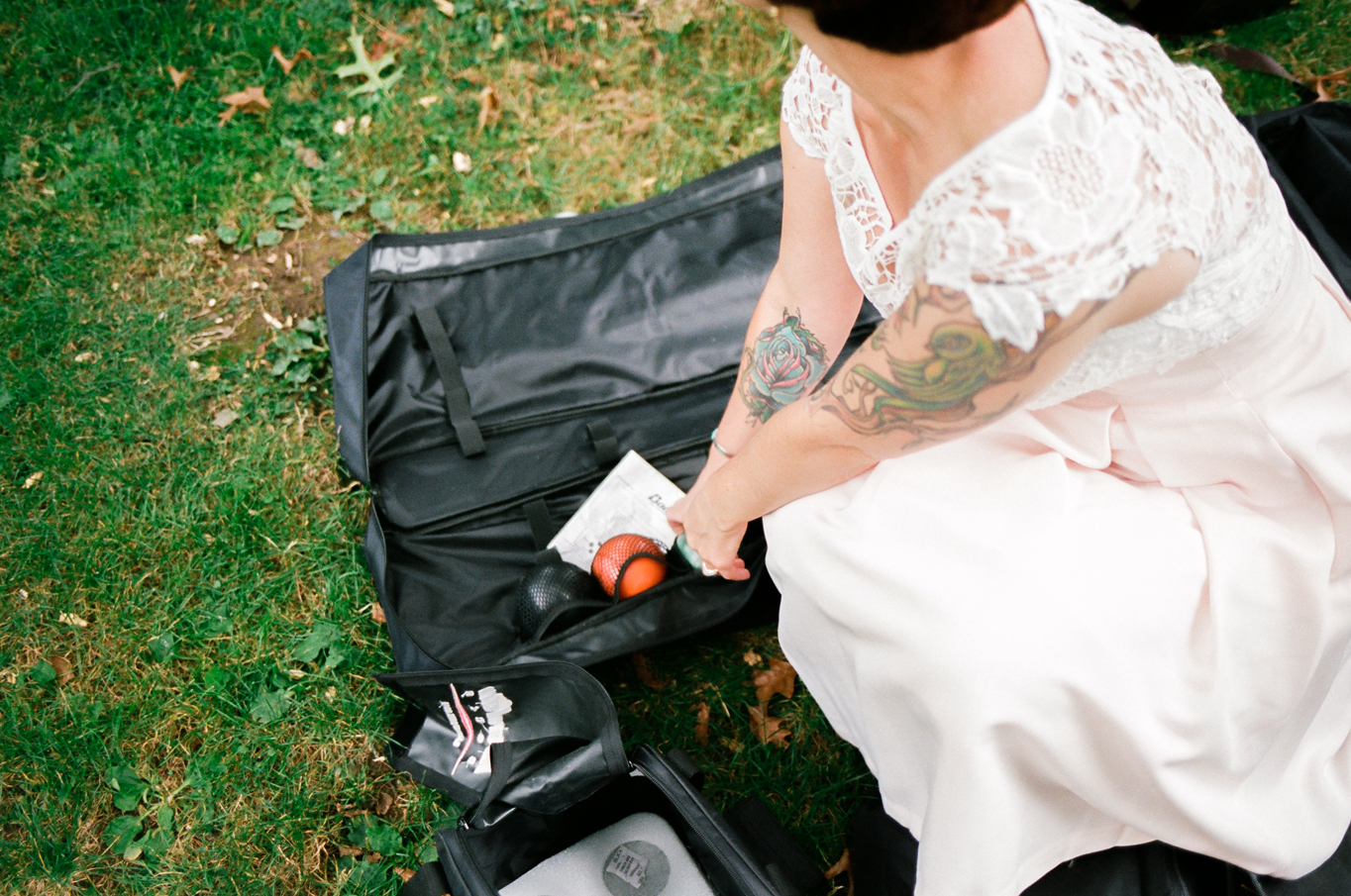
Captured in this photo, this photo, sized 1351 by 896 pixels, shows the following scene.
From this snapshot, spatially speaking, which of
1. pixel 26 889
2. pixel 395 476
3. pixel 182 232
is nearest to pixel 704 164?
pixel 395 476

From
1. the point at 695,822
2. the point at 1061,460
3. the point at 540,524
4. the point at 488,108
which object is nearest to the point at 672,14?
the point at 488,108

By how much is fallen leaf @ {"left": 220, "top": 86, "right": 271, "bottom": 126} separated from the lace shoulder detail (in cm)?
237

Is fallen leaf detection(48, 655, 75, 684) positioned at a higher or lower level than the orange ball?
lower

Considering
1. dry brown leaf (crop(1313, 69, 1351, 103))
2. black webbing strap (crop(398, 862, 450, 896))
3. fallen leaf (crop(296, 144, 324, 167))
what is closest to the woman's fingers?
black webbing strap (crop(398, 862, 450, 896))

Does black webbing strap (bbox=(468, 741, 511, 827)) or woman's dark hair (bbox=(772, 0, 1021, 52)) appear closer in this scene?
woman's dark hair (bbox=(772, 0, 1021, 52))

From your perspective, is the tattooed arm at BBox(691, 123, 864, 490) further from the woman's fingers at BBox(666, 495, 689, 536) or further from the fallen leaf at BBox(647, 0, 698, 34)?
the fallen leaf at BBox(647, 0, 698, 34)

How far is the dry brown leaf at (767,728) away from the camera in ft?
7.75

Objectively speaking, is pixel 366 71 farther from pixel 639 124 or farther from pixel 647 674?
pixel 647 674

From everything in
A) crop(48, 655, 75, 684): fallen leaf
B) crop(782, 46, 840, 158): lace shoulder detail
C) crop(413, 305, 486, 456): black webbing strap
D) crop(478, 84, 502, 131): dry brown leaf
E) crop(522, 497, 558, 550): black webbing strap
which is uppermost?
crop(782, 46, 840, 158): lace shoulder detail

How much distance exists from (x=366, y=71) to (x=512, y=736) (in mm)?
2550

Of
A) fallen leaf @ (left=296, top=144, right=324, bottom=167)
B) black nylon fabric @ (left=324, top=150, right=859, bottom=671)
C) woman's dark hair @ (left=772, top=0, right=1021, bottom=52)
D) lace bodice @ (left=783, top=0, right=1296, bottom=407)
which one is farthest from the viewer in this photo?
fallen leaf @ (left=296, top=144, right=324, bottom=167)

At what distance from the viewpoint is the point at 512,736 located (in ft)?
6.68

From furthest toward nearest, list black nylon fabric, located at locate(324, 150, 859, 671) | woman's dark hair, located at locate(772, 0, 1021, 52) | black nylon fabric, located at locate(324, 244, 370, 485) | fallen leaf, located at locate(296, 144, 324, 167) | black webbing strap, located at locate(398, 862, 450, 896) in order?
1. fallen leaf, located at locate(296, 144, 324, 167)
2. black nylon fabric, located at locate(324, 244, 370, 485)
3. black nylon fabric, located at locate(324, 150, 859, 671)
4. black webbing strap, located at locate(398, 862, 450, 896)
5. woman's dark hair, located at locate(772, 0, 1021, 52)

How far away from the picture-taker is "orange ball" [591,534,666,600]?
2254 millimetres
